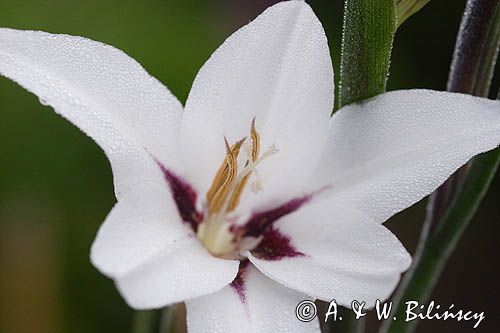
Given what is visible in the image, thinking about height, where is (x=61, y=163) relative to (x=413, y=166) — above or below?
below

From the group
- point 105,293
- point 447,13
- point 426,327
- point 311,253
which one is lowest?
point 426,327

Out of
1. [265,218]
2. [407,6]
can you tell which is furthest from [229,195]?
[407,6]

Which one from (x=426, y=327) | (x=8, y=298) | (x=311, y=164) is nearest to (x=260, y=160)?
(x=311, y=164)

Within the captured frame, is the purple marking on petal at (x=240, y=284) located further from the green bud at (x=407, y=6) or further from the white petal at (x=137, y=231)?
the green bud at (x=407, y=6)

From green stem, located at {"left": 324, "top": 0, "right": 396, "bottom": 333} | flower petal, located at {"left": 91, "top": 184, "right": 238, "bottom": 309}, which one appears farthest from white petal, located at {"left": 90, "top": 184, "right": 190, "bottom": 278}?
green stem, located at {"left": 324, "top": 0, "right": 396, "bottom": 333}

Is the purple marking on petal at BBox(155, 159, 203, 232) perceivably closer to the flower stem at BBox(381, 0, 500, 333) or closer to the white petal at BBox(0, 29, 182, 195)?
the white petal at BBox(0, 29, 182, 195)

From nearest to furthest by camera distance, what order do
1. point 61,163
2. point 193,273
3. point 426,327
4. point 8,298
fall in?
point 193,273, point 8,298, point 61,163, point 426,327

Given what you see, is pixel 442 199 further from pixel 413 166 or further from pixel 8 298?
pixel 8 298
